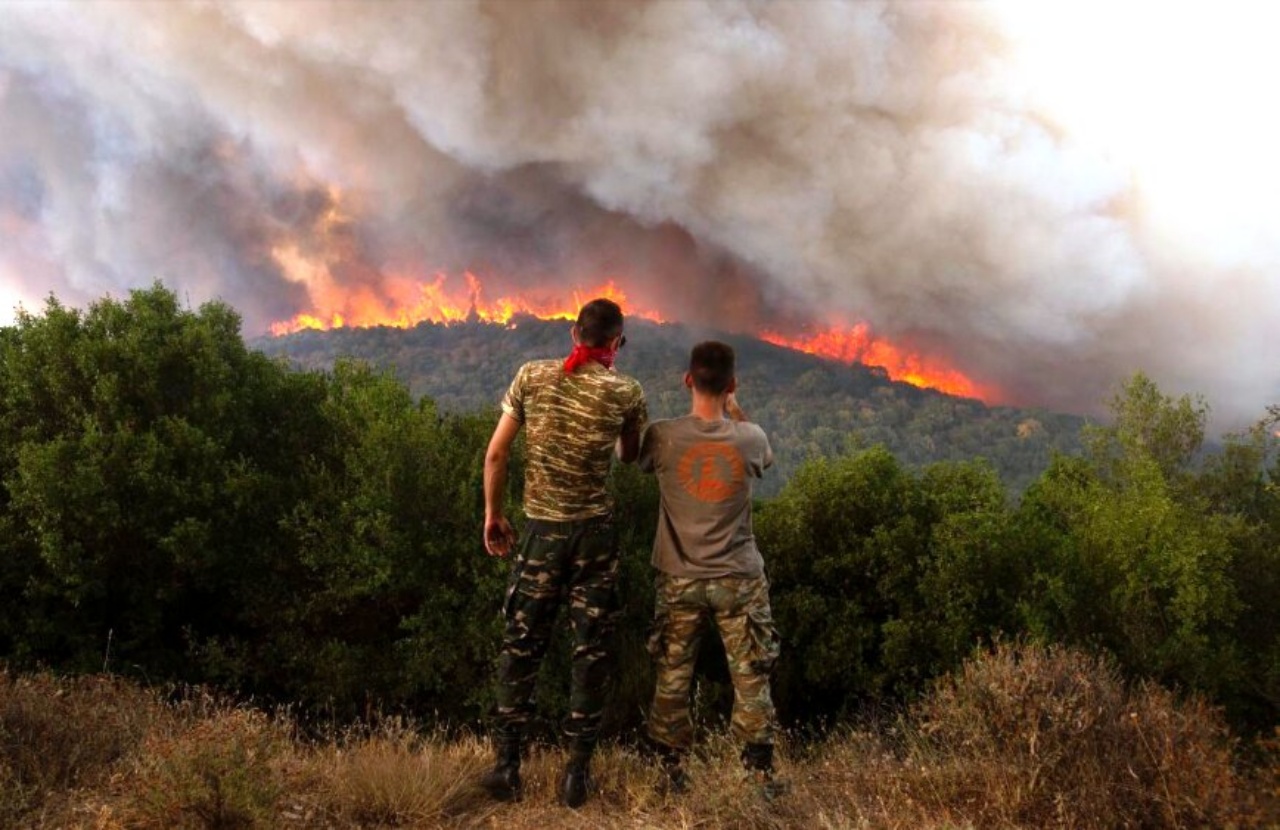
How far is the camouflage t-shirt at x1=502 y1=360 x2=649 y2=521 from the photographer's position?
5.56 metres

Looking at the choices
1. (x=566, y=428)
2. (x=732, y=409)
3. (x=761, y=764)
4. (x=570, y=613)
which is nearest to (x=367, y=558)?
(x=570, y=613)

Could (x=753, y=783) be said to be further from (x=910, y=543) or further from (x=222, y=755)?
(x=910, y=543)

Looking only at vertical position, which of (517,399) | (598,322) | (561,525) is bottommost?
(561,525)

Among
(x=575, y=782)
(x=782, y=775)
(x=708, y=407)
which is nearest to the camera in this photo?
(x=575, y=782)

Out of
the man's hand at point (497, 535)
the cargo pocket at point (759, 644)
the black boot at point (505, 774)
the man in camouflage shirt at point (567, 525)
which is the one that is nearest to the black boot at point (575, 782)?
the man in camouflage shirt at point (567, 525)

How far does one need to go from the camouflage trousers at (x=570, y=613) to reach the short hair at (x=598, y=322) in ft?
4.19

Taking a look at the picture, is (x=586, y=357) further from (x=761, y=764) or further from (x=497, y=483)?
(x=761, y=764)

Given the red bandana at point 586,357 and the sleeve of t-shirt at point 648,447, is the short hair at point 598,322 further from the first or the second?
the sleeve of t-shirt at point 648,447

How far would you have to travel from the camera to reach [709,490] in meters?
5.74

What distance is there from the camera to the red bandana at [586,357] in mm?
5555

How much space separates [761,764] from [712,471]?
211cm

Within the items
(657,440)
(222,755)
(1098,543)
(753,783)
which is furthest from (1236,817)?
(1098,543)

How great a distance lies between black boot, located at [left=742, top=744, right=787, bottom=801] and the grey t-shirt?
48.4 inches

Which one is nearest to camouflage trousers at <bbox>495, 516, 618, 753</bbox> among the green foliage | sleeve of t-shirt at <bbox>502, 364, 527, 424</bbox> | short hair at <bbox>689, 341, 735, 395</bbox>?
sleeve of t-shirt at <bbox>502, 364, 527, 424</bbox>
